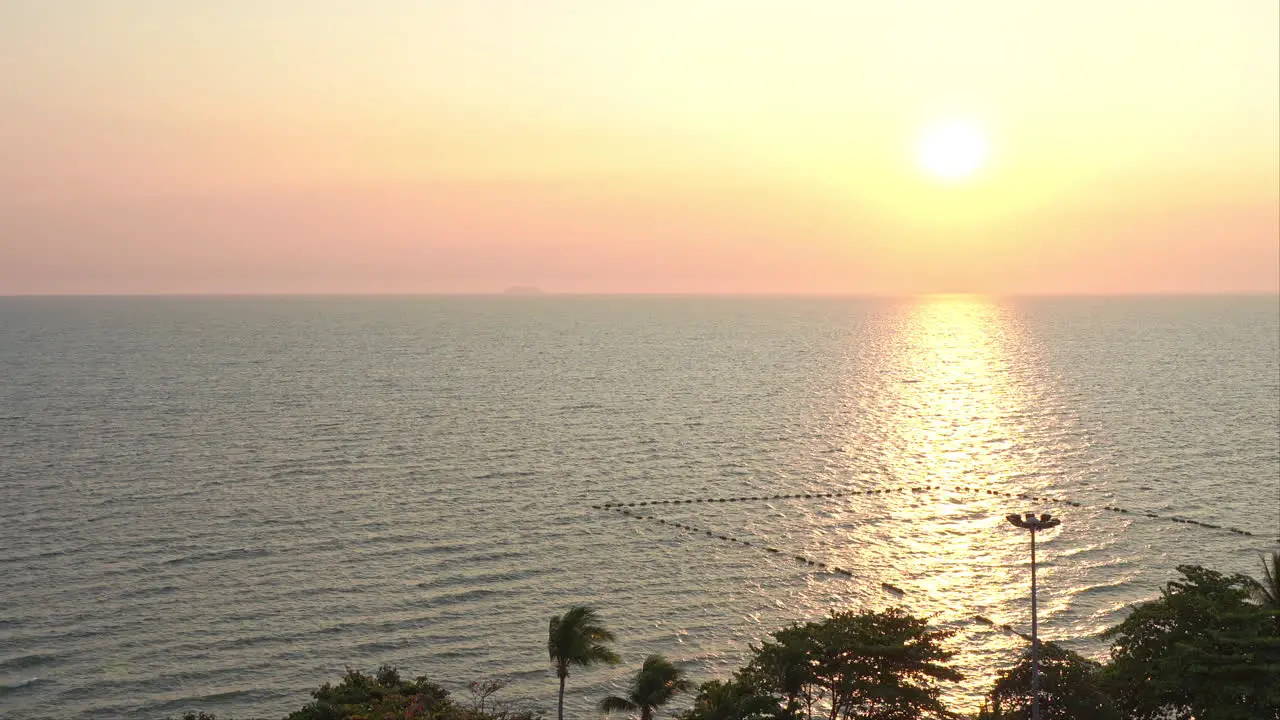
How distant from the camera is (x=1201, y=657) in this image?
126 ft

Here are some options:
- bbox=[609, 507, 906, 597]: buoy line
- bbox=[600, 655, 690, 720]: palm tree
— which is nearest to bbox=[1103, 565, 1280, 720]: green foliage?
bbox=[600, 655, 690, 720]: palm tree

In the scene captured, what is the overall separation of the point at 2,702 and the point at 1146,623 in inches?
2388

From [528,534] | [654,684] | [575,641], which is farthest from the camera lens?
[528,534]

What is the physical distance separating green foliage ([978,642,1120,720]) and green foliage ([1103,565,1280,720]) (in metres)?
1.42

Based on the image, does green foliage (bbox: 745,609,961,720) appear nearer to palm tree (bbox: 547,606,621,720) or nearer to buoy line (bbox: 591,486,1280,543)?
palm tree (bbox: 547,606,621,720)

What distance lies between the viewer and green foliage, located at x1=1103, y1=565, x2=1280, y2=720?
1476 inches

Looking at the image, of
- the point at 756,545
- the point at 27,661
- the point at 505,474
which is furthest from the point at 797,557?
the point at 27,661

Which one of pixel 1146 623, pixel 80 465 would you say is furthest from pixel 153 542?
pixel 1146 623

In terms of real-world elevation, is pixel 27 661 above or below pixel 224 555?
below

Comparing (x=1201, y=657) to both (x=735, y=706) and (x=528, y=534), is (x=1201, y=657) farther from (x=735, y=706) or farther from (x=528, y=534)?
(x=528, y=534)

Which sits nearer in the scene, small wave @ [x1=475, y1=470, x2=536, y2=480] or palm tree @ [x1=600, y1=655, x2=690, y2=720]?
palm tree @ [x1=600, y1=655, x2=690, y2=720]

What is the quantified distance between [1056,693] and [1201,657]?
628 cm

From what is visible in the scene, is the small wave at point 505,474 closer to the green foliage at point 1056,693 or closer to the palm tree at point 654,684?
the palm tree at point 654,684

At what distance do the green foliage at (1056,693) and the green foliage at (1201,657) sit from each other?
1419 millimetres
